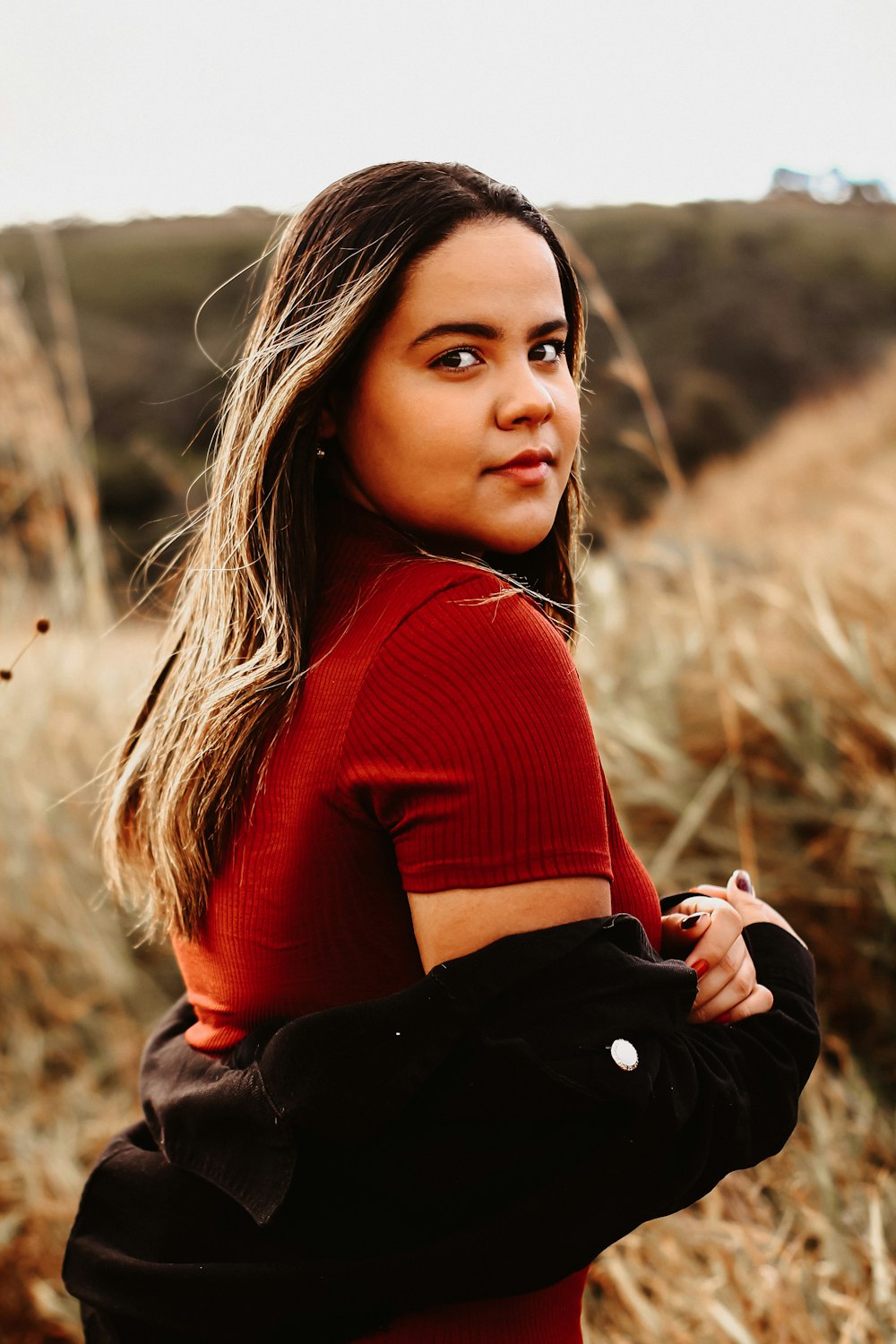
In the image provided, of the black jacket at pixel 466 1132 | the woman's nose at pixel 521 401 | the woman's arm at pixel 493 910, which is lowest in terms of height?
the black jacket at pixel 466 1132

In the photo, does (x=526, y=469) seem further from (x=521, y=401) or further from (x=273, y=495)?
(x=273, y=495)

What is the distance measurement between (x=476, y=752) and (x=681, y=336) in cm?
1807

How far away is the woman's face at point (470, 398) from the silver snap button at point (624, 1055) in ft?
1.73

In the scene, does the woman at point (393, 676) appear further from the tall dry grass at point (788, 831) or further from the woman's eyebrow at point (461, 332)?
the tall dry grass at point (788, 831)

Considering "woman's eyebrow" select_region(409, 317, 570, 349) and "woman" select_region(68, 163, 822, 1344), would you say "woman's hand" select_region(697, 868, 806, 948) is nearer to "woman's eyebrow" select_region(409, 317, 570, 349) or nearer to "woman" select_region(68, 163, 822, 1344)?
"woman" select_region(68, 163, 822, 1344)

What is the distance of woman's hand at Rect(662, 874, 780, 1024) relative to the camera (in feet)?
4.17

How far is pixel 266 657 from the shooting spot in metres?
1.23

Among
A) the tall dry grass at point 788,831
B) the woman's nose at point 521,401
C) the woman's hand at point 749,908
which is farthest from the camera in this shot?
the tall dry grass at point 788,831

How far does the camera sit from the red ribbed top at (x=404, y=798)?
3.46 ft

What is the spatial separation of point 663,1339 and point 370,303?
5.91 feet

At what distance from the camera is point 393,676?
1.10m

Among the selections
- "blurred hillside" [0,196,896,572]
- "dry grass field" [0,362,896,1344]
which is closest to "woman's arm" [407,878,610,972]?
"dry grass field" [0,362,896,1344]

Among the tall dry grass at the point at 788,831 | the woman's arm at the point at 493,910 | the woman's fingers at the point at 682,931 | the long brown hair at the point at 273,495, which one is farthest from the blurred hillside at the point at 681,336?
the woman's arm at the point at 493,910

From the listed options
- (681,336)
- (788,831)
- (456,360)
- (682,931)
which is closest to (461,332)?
(456,360)
